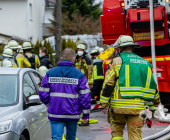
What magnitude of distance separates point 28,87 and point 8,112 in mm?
1001

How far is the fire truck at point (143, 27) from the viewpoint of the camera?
8.39 m

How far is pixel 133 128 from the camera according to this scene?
4.64 m

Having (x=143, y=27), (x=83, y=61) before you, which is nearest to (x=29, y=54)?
(x=83, y=61)

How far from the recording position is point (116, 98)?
4680 millimetres

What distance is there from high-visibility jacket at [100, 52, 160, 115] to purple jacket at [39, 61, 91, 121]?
0.31 metres

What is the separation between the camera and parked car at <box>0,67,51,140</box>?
13.5 ft

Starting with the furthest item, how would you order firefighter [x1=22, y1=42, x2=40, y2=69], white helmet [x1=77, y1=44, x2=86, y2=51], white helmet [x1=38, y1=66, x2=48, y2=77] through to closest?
firefighter [x1=22, y1=42, x2=40, y2=69], white helmet [x1=38, y1=66, x2=48, y2=77], white helmet [x1=77, y1=44, x2=86, y2=51]

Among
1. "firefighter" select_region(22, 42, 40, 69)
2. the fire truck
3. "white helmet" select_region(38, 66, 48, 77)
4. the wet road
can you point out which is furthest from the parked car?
"firefighter" select_region(22, 42, 40, 69)

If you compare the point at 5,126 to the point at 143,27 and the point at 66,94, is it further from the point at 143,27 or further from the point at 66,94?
the point at 143,27

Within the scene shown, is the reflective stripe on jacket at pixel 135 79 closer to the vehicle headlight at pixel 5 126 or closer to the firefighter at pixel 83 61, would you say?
the vehicle headlight at pixel 5 126

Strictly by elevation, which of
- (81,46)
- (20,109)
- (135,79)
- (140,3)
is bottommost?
(20,109)

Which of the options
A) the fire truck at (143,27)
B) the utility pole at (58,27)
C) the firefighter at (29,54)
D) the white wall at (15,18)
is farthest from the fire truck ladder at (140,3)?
the white wall at (15,18)

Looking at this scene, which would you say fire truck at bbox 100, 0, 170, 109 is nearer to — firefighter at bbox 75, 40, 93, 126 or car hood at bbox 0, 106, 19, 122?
firefighter at bbox 75, 40, 93, 126

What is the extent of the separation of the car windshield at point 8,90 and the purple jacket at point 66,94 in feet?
1.62
